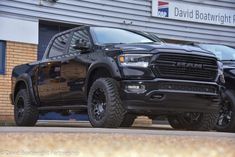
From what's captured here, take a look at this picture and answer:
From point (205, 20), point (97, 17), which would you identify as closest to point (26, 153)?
point (97, 17)

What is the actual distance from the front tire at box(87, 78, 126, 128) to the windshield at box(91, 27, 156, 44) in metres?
1.15

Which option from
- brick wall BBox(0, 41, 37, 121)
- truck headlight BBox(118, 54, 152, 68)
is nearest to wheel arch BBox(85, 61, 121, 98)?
truck headlight BBox(118, 54, 152, 68)

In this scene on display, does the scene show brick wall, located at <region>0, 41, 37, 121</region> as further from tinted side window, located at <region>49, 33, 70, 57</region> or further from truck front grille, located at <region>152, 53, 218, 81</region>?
truck front grille, located at <region>152, 53, 218, 81</region>

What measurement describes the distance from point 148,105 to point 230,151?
442 centimetres

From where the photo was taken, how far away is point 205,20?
54.6 ft

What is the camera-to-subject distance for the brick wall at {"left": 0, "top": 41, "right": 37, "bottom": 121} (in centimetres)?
1312

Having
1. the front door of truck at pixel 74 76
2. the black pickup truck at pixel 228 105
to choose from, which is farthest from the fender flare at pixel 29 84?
the black pickup truck at pixel 228 105

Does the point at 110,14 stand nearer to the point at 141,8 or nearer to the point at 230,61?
the point at 141,8

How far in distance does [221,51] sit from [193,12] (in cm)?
753

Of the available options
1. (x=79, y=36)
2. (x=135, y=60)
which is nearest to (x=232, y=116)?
(x=135, y=60)

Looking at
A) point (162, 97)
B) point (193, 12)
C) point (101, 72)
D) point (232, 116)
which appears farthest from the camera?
point (193, 12)

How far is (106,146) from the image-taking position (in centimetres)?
146

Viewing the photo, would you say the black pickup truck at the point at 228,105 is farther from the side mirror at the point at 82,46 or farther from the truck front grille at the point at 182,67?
the side mirror at the point at 82,46

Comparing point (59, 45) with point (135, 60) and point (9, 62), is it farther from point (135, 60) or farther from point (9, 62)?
point (9, 62)
